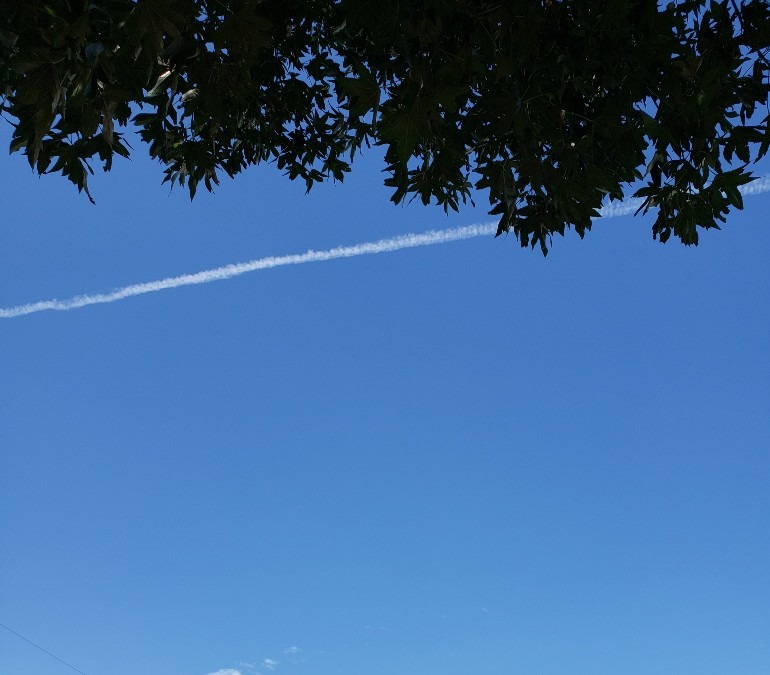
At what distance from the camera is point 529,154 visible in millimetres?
4445

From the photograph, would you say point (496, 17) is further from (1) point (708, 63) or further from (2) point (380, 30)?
(1) point (708, 63)

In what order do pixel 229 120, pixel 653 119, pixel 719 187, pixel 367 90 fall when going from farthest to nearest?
pixel 229 120, pixel 719 187, pixel 653 119, pixel 367 90

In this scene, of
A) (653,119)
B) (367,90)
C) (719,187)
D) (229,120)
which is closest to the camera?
(367,90)

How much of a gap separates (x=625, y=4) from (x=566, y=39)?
44 centimetres

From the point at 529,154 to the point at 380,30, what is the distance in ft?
3.66

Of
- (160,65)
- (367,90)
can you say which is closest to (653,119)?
(367,90)

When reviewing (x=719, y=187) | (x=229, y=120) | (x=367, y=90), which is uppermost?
(x=229, y=120)

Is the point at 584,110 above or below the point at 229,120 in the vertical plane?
below

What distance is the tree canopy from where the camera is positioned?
3.26 metres

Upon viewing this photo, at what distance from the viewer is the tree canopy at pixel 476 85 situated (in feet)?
10.7

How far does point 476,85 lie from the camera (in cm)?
489

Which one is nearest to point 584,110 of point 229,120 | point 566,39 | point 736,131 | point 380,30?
point 566,39

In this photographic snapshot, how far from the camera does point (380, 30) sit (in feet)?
12.9

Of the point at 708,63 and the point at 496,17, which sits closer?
the point at 496,17
